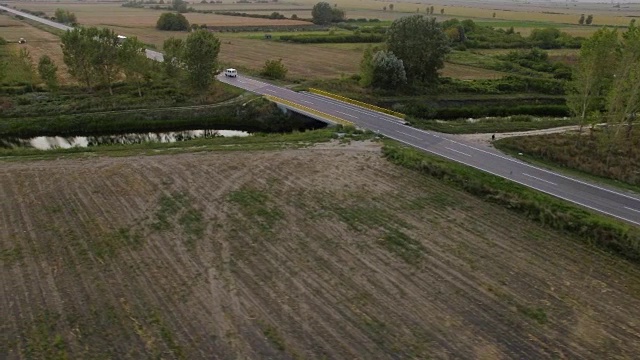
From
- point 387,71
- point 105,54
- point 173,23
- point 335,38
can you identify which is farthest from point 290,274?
point 173,23

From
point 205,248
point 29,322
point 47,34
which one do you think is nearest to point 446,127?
point 205,248

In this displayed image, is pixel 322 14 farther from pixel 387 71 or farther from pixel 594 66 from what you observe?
pixel 594 66

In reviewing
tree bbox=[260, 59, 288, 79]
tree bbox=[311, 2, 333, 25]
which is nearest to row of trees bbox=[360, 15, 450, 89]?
tree bbox=[260, 59, 288, 79]

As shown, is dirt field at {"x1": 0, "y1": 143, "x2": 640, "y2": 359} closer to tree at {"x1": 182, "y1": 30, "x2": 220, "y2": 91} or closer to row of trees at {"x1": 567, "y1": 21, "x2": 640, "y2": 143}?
row of trees at {"x1": 567, "y1": 21, "x2": 640, "y2": 143}

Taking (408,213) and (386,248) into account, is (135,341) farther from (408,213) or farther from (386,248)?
(408,213)

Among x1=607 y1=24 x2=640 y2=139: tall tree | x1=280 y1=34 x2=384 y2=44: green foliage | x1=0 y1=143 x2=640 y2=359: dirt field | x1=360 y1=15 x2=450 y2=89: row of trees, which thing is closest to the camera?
x1=0 y1=143 x2=640 y2=359: dirt field

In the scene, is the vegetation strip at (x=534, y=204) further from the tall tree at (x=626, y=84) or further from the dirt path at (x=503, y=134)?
the tall tree at (x=626, y=84)

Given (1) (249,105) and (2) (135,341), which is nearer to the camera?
(2) (135,341)
